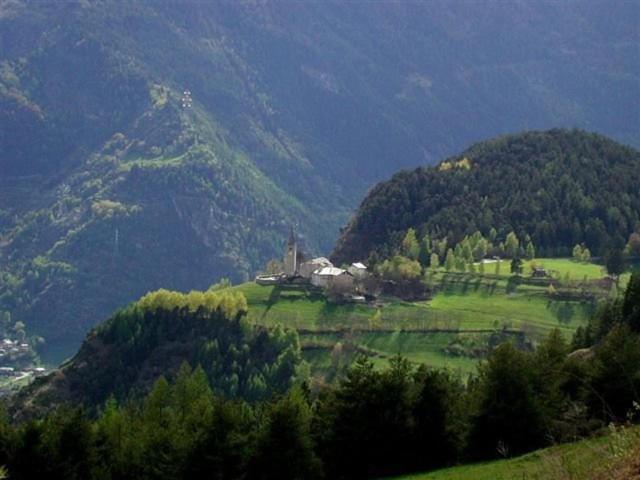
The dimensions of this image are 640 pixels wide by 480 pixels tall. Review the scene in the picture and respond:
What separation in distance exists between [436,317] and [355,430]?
84.4m

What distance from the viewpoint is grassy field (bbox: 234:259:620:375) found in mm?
123938

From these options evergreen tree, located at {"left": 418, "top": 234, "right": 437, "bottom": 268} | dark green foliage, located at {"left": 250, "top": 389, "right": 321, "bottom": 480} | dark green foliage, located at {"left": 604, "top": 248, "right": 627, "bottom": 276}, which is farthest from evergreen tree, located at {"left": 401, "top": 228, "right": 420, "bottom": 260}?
dark green foliage, located at {"left": 250, "top": 389, "right": 321, "bottom": 480}

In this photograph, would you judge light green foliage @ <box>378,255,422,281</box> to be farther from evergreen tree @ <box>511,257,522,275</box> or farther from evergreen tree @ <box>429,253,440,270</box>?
evergreen tree @ <box>511,257,522,275</box>

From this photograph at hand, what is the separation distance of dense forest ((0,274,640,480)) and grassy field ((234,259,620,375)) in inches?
2457

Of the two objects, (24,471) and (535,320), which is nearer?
(24,471)

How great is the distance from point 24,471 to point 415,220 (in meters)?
153

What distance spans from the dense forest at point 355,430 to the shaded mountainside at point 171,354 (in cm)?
6468

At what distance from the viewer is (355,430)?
164ft

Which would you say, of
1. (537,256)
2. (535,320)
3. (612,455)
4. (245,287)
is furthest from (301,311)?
(612,455)

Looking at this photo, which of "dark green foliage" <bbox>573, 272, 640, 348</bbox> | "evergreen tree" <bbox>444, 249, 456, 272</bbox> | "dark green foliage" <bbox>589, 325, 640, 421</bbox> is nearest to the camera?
"dark green foliage" <bbox>589, 325, 640, 421</bbox>

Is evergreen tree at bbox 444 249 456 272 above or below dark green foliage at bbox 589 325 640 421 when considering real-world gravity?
above

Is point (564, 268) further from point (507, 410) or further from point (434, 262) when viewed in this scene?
point (507, 410)

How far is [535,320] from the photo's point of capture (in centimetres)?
13112

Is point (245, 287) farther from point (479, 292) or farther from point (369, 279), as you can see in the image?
point (479, 292)
